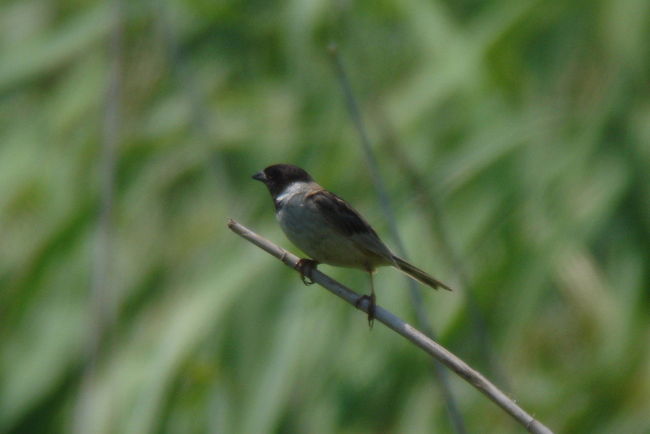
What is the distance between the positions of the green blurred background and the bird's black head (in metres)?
0.21

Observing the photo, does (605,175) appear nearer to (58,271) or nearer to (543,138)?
(543,138)

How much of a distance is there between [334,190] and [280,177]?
1066 millimetres

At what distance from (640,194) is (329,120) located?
132 centimetres

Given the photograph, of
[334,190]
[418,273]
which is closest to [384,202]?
[418,273]

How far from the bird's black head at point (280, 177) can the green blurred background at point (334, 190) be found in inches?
8.4

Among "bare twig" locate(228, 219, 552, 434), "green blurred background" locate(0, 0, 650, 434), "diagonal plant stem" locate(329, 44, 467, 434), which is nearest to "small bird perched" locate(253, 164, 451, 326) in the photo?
"green blurred background" locate(0, 0, 650, 434)

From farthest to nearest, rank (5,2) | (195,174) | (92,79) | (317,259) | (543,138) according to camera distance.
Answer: (5,2)
(92,79)
(195,174)
(543,138)
(317,259)

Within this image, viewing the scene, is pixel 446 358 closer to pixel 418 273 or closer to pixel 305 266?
pixel 418 273

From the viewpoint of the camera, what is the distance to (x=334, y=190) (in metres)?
Answer: 4.45

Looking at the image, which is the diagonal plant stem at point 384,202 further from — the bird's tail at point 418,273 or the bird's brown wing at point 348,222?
the bird's brown wing at point 348,222

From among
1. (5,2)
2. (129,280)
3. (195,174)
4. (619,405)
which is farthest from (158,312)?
(5,2)

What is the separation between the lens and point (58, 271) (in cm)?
476

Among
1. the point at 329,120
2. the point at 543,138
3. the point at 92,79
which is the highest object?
the point at 92,79

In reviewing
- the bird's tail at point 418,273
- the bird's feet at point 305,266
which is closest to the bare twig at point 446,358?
the bird's tail at point 418,273
